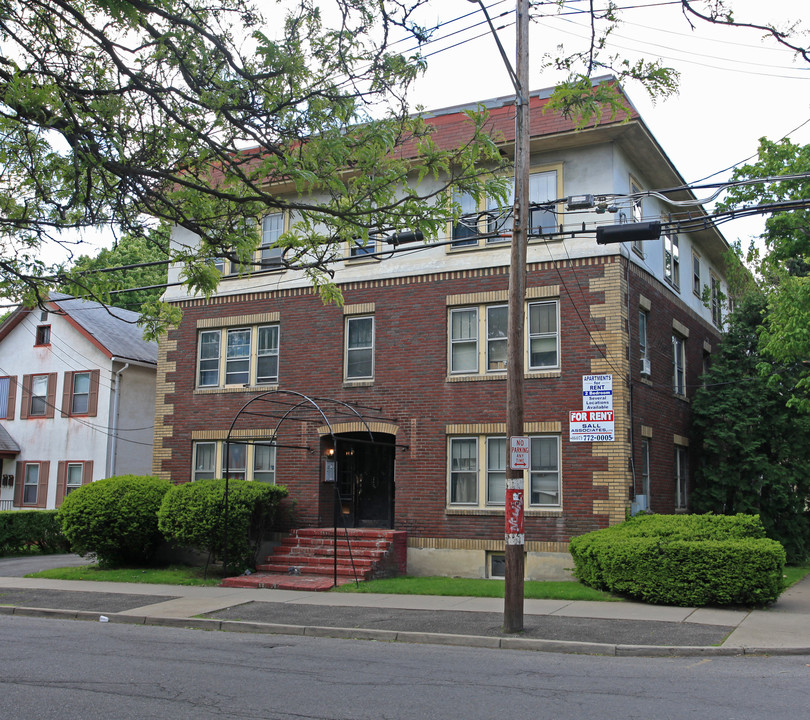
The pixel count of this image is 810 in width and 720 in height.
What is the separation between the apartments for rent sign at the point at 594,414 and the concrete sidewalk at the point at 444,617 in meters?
3.87

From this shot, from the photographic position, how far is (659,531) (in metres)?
14.7

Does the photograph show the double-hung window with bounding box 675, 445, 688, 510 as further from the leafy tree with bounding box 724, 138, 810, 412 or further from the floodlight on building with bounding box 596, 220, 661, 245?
the floodlight on building with bounding box 596, 220, 661, 245

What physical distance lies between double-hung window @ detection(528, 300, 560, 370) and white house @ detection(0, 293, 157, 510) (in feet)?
57.1

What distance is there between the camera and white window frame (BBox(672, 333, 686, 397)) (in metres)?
21.0

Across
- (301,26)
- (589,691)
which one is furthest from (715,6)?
(589,691)

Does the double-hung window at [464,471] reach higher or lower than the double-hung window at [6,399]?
lower

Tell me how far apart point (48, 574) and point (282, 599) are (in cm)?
690

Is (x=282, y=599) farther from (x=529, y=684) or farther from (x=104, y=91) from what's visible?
(x=104, y=91)

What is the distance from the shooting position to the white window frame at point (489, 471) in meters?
17.2

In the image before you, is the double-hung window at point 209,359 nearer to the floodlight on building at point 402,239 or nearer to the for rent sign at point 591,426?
the floodlight on building at point 402,239

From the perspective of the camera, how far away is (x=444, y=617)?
12.6 meters

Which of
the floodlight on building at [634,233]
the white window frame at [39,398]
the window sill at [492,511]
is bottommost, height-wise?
the window sill at [492,511]

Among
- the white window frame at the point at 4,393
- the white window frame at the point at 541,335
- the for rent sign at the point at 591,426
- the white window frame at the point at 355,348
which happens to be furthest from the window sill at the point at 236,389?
the white window frame at the point at 4,393

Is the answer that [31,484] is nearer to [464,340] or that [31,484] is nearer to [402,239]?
[464,340]
